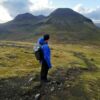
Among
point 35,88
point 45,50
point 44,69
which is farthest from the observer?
point 44,69

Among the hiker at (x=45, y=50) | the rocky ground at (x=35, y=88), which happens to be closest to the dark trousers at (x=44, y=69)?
the hiker at (x=45, y=50)

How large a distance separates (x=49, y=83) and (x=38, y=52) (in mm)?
3401

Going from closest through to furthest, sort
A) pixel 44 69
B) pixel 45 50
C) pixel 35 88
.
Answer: pixel 45 50 < pixel 35 88 < pixel 44 69

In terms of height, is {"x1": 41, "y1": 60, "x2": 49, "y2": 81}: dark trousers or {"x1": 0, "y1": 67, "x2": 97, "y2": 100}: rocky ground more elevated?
{"x1": 41, "y1": 60, "x2": 49, "y2": 81}: dark trousers

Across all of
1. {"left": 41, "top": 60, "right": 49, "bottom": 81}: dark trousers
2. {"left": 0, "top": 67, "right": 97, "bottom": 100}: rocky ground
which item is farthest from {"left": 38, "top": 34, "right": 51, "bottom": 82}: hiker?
{"left": 0, "top": 67, "right": 97, "bottom": 100}: rocky ground

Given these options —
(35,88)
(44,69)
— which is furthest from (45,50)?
(35,88)

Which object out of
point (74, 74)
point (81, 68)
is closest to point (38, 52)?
point (74, 74)

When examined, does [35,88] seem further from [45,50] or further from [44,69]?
[45,50]

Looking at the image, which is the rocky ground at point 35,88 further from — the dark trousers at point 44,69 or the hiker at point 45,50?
the hiker at point 45,50

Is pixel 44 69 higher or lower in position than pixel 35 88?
higher

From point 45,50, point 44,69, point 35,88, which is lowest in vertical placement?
point 35,88

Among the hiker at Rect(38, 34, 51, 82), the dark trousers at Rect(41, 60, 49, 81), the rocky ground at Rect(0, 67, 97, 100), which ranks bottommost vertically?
the rocky ground at Rect(0, 67, 97, 100)

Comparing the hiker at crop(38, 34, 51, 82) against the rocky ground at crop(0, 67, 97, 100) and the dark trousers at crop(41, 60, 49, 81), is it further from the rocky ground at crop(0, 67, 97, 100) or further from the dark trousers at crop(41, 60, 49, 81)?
the rocky ground at crop(0, 67, 97, 100)

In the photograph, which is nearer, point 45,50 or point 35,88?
point 45,50
